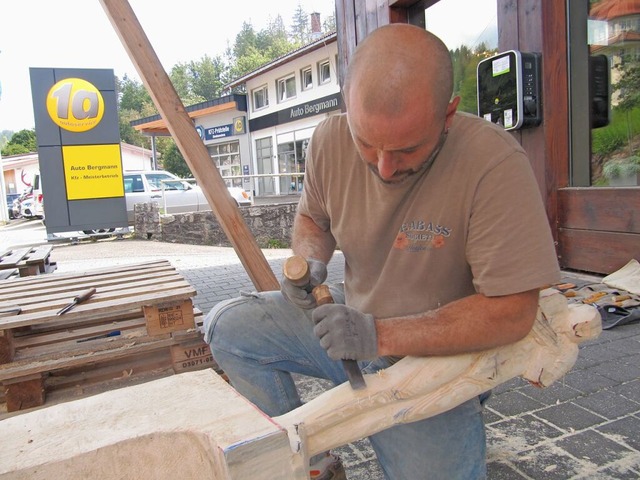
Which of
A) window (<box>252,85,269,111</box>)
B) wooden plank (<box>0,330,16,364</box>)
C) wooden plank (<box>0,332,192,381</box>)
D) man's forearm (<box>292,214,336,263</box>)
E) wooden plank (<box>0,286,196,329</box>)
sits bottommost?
wooden plank (<box>0,332,192,381</box>)

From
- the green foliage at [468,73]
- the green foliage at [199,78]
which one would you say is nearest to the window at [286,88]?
the green foliage at [468,73]

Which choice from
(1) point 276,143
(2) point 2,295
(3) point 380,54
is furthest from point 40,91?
(1) point 276,143

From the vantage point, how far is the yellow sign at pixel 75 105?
456 inches

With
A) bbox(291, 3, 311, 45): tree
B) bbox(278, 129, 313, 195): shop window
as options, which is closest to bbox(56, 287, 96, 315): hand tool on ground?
bbox(278, 129, 313, 195): shop window

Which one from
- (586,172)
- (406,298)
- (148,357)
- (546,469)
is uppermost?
(586,172)

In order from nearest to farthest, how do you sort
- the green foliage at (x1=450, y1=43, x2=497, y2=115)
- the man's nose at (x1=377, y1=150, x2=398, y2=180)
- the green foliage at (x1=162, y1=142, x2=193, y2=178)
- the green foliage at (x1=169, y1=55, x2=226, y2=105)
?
the man's nose at (x1=377, y1=150, x2=398, y2=180), the green foliage at (x1=450, y1=43, x2=497, y2=115), the green foliage at (x1=162, y1=142, x2=193, y2=178), the green foliage at (x1=169, y1=55, x2=226, y2=105)

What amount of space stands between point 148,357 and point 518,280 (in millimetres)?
2228

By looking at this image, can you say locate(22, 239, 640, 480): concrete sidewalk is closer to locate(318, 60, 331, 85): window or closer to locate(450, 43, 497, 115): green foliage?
locate(450, 43, 497, 115): green foliage

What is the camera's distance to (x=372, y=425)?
4.52 feet

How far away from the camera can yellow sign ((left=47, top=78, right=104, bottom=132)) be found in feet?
38.0

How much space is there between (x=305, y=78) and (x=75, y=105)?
42.1ft

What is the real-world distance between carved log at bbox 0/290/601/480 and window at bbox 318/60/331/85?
67.7 feet

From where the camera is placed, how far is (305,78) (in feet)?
74.6

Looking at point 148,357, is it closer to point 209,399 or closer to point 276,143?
point 209,399
